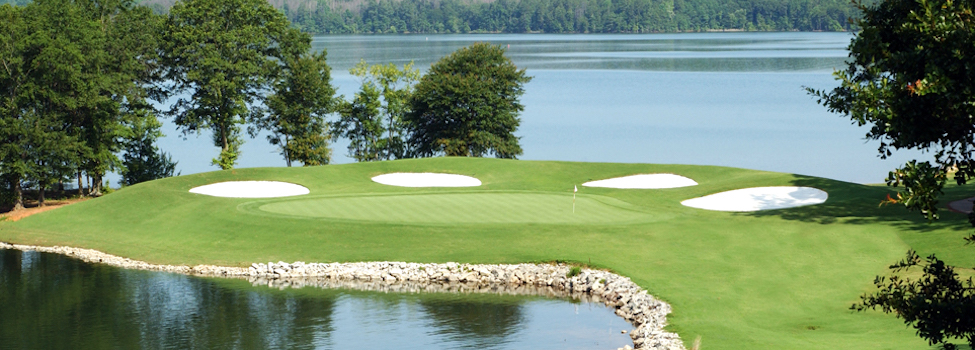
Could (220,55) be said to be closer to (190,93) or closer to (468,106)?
(190,93)

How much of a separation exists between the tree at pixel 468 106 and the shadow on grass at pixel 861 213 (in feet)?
83.9

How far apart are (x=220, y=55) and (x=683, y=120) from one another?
46.2m

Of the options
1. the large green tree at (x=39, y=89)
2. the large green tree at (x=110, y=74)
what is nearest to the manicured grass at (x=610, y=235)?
the large green tree at (x=39, y=89)

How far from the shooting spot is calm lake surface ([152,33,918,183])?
66625mm

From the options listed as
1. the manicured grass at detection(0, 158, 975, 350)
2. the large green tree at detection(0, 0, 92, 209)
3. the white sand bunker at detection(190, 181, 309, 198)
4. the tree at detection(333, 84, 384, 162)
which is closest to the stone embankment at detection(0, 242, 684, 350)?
the manicured grass at detection(0, 158, 975, 350)

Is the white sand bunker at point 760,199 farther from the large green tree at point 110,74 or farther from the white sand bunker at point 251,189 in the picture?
the large green tree at point 110,74

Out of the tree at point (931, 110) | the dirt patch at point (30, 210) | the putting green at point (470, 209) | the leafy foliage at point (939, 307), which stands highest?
the tree at point (931, 110)

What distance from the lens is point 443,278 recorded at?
2564 centimetres

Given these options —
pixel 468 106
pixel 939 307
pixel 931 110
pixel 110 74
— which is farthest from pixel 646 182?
pixel 939 307

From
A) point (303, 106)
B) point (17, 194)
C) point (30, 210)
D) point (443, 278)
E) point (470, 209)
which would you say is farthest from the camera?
point (303, 106)

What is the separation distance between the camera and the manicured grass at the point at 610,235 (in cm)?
2002

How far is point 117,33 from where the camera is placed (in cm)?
4728

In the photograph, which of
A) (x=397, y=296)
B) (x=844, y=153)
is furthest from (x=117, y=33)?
(x=844, y=153)

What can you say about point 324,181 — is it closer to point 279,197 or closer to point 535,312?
point 279,197
